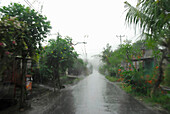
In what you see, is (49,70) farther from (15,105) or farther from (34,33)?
(34,33)

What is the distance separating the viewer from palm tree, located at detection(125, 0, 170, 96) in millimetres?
3984

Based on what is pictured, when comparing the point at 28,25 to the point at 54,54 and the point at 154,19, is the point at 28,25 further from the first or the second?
the point at 54,54

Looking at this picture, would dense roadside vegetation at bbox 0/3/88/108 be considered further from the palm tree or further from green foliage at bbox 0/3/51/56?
the palm tree

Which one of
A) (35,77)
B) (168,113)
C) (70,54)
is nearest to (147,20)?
(168,113)

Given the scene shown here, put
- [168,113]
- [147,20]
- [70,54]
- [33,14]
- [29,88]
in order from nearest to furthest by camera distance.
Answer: [147,20]
[168,113]
[33,14]
[29,88]
[70,54]

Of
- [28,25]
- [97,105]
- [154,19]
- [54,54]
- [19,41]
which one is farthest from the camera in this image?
[54,54]

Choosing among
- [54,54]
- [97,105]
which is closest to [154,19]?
[97,105]

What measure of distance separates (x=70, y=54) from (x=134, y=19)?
28.5 ft

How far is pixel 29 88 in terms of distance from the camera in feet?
28.9

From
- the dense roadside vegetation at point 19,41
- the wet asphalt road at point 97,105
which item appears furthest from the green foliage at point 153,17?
the dense roadside vegetation at point 19,41

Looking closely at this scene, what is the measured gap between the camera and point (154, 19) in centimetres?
414

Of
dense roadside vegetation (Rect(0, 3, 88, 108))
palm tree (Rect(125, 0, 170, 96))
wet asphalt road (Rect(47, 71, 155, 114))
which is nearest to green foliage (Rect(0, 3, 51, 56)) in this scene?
dense roadside vegetation (Rect(0, 3, 88, 108))

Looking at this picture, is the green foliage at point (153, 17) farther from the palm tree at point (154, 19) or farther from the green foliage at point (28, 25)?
the green foliage at point (28, 25)

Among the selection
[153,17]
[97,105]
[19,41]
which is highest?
[153,17]
